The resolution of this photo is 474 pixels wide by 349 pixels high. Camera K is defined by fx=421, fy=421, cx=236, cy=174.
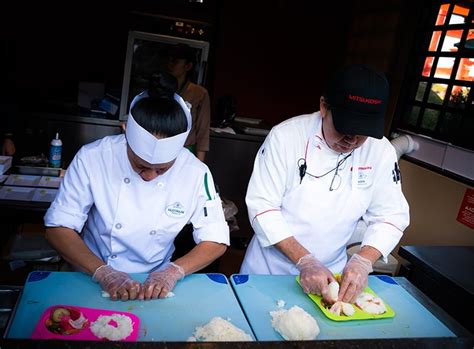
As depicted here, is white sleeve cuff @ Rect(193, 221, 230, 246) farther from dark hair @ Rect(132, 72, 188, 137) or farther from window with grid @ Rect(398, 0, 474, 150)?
window with grid @ Rect(398, 0, 474, 150)

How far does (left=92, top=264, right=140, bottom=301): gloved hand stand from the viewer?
140 centimetres

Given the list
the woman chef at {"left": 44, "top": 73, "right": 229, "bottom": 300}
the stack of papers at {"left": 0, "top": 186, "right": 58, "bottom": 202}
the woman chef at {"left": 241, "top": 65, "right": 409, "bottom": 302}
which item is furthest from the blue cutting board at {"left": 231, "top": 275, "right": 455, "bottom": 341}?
the stack of papers at {"left": 0, "top": 186, "right": 58, "bottom": 202}

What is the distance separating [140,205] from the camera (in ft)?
5.54

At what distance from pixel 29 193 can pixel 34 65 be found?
127 inches

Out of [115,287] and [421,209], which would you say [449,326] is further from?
[421,209]

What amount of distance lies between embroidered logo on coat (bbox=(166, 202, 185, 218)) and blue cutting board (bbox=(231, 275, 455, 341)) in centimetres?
35

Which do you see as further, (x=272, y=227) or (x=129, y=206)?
(x=272, y=227)

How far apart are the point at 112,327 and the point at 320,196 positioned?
1057 mm

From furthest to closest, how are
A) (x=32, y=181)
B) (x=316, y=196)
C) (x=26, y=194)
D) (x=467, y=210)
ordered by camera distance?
(x=467, y=210) < (x=32, y=181) < (x=26, y=194) < (x=316, y=196)

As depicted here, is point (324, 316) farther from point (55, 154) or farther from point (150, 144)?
point (55, 154)

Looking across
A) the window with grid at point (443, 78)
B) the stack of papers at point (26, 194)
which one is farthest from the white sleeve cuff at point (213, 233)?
the window with grid at point (443, 78)

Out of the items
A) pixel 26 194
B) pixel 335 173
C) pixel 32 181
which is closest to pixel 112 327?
pixel 335 173

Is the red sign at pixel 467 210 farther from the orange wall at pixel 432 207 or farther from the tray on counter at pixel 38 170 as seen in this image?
the tray on counter at pixel 38 170

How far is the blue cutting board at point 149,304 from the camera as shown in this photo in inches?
49.8
